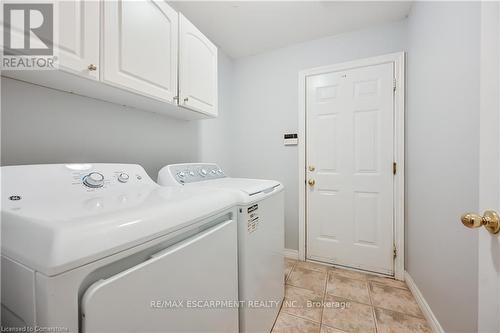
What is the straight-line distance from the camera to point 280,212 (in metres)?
1.50

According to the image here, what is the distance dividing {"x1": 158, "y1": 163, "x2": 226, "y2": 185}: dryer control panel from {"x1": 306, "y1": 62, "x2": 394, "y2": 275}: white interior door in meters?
1.13

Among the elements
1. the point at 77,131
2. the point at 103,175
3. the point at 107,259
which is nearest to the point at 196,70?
the point at 77,131

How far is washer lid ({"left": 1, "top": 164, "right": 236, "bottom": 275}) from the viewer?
1.42 feet

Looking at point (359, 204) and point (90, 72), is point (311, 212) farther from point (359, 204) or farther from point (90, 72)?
A: point (90, 72)

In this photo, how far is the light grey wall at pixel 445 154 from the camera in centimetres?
100

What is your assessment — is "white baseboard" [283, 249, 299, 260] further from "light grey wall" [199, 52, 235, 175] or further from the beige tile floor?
"light grey wall" [199, 52, 235, 175]

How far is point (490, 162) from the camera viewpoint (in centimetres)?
58

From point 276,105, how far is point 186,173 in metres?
1.45

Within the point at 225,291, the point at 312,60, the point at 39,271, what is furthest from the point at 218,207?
the point at 312,60

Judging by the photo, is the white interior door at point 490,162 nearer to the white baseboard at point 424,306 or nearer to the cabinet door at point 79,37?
the white baseboard at point 424,306

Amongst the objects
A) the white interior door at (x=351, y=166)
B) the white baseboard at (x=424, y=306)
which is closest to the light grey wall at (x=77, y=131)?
the white interior door at (x=351, y=166)

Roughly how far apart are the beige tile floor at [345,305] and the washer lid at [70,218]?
1.20 meters

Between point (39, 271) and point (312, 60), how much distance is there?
2552mm

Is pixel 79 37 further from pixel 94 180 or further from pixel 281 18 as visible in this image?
pixel 281 18
